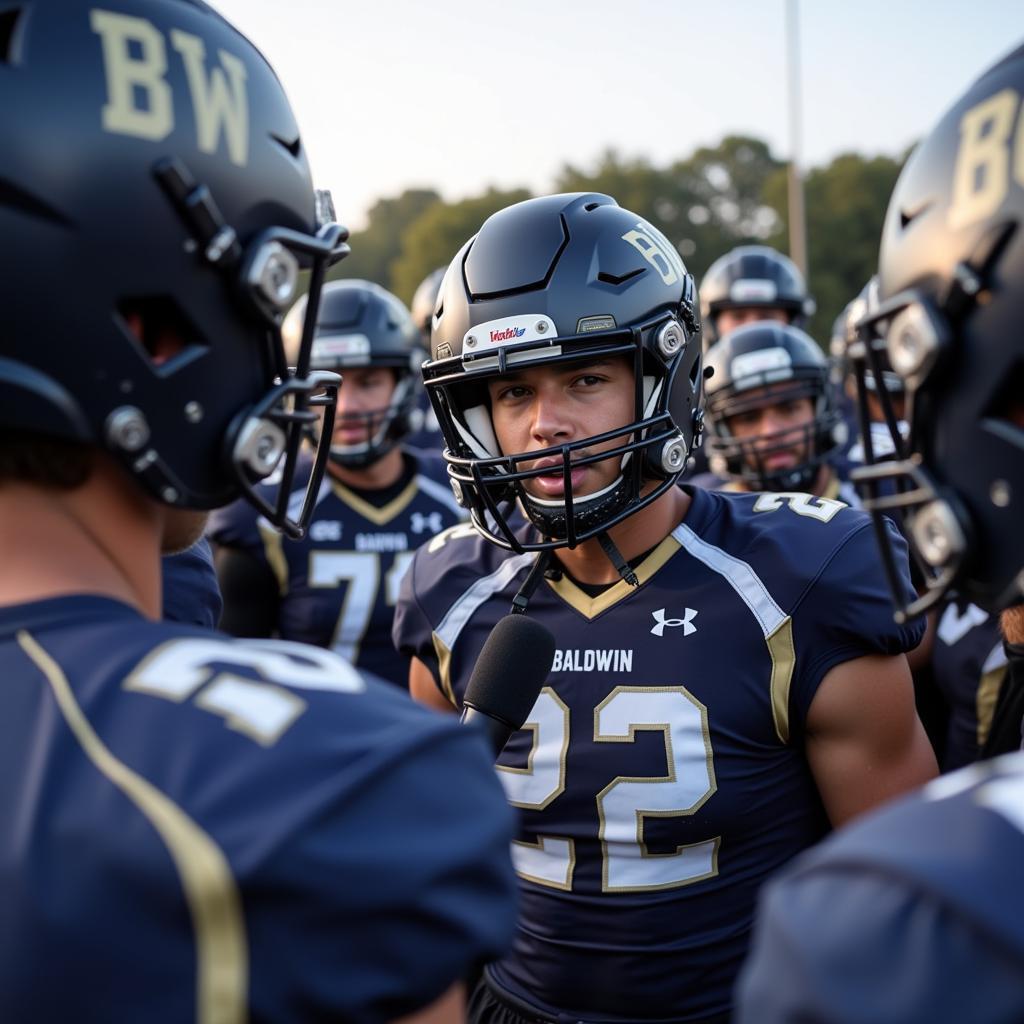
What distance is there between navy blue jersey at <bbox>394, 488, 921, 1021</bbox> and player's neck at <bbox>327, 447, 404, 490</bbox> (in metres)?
2.79

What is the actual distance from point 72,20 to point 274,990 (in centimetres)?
121

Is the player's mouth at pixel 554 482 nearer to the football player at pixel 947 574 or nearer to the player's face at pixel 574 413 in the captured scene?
the player's face at pixel 574 413

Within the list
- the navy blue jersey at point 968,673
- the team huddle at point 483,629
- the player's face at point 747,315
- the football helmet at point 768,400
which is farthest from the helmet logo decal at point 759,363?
the player's face at point 747,315

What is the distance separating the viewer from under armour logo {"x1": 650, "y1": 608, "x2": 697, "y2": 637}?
252cm

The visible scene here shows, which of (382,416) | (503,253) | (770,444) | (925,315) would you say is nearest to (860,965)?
(925,315)

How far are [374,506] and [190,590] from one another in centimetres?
260

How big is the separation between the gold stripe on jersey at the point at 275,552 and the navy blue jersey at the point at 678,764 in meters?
2.51

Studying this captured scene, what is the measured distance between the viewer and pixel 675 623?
2.54 metres

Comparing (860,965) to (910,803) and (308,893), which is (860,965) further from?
(308,893)

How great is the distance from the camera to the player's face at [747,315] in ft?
26.9

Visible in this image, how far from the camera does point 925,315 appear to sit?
147cm

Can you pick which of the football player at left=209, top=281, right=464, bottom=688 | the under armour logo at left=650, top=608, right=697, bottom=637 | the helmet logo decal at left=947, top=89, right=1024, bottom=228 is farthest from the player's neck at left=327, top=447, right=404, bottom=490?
the helmet logo decal at left=947, top=89, right=1024, bottom=228

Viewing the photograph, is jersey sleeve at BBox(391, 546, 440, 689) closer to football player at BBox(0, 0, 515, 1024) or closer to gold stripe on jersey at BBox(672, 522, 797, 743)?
gold stripe on jersey at BBox(672, 522, 797, 743)

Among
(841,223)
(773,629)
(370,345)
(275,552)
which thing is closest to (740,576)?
(773,629)
